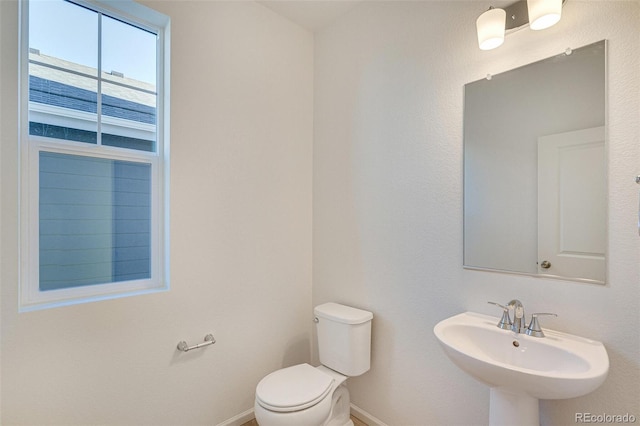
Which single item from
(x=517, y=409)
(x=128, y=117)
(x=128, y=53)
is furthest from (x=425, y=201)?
(x=128, y=53)

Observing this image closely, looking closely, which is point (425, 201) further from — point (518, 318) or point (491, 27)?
point (491, 27)

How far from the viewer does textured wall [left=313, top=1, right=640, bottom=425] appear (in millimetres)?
1114

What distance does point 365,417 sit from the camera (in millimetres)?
1938

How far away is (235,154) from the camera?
6.21ft

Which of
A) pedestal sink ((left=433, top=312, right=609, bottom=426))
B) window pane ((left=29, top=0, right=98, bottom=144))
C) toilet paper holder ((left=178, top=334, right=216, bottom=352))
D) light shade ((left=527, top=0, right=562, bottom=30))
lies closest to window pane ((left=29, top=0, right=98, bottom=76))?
window pane ((left=29, top=0, right=98, bottom=144))

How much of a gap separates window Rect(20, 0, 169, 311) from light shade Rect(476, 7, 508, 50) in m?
1.59

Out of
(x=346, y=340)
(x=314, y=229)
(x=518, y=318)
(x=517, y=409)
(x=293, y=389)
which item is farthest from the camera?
(x=314, y=229)

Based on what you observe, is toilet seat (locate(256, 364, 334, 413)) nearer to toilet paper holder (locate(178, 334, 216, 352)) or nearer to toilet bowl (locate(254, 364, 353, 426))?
toilet bowl (locate(254, 364, 353, 426))

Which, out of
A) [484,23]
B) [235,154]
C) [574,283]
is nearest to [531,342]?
[574,283]

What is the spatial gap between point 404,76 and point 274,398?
1852 mm

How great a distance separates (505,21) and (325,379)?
196cm

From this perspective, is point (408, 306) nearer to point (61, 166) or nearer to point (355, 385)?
point (355, 385)

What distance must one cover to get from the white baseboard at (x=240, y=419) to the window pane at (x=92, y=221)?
103 centimetres

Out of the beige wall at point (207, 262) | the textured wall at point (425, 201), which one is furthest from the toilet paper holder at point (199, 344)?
the textured wall at point (425, 201)
